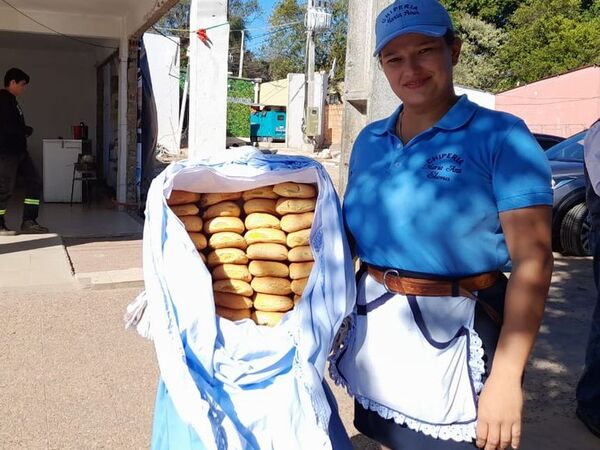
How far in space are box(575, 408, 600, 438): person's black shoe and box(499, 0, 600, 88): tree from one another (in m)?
32.8

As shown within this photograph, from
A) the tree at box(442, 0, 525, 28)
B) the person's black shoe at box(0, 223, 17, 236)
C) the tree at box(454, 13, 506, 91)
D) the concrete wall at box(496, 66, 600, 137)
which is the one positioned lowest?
the person's black shoe at box(0, 223, 17, 236)

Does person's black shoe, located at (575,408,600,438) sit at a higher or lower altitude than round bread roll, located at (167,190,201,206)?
lower

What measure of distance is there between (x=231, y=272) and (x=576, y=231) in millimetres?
7545

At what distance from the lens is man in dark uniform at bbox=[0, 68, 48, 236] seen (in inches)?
324

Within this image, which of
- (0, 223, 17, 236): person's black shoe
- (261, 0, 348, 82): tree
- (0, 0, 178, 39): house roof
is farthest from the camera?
(261, 0, 348, 82): tree

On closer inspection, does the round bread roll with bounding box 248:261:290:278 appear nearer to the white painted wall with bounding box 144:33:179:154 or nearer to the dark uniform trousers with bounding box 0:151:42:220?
the dark uniform trousers with bounding box 0:151:42:220

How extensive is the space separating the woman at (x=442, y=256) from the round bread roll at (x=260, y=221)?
262 millimetres

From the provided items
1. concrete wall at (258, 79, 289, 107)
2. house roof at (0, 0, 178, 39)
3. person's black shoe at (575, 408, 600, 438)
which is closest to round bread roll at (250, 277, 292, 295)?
person's black shoe at (575, 408, 600, 438)

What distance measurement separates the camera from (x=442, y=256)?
6.05 ft

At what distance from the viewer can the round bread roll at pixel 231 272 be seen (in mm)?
2109

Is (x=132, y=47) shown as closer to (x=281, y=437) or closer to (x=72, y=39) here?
(x=72, y=39)

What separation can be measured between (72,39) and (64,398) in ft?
32.4

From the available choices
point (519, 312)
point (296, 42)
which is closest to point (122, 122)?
point (519, 312)

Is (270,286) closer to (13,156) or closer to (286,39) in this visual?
(13,156)
